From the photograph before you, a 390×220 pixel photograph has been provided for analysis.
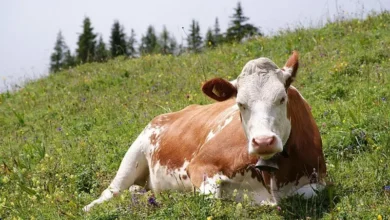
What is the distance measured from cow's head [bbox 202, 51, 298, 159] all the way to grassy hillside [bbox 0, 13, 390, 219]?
678 mm

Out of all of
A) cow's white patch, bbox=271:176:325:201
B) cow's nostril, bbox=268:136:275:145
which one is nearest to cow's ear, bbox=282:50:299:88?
cow's nostril, bbox=268:136:275:145

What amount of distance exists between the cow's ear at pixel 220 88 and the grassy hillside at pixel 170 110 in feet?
3.30

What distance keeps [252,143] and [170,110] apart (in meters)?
5.82

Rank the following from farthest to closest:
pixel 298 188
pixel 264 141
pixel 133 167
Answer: pixel 133 167
pixel 298 188
pixel 264 141

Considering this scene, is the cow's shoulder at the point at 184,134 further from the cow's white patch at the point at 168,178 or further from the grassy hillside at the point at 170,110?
the grassy hillside at the point at 170,110

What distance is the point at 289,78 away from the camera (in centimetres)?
533

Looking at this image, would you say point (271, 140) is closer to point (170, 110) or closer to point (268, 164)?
point (268, 164)

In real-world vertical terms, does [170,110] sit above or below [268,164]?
above

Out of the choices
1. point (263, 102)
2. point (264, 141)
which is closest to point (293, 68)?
point (263, 102)

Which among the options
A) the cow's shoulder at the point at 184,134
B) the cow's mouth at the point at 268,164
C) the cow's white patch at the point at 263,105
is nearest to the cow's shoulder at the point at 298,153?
the cow's mouth at the point at 268,164

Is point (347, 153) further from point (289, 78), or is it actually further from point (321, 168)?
point (289, 78)

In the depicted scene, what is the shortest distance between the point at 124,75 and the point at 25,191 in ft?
25.1

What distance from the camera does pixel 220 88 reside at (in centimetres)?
545

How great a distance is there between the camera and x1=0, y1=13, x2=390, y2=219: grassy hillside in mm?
5273
